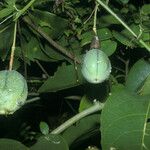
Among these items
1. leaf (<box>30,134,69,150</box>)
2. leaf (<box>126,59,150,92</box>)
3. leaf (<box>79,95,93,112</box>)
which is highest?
leaf (<box>126,59,150,92</box>)

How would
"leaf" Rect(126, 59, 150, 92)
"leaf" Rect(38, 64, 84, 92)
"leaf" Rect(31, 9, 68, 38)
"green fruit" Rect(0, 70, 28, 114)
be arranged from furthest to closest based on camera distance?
1. "leaf" Rect(31, 9, 68, 38)
2. "leaf" Rect(126, 59, 150, 92)
3. "leaf" Rect(38, 64, 84, 92)
4. "green fruit" Rect(0, 70, 28, 114)

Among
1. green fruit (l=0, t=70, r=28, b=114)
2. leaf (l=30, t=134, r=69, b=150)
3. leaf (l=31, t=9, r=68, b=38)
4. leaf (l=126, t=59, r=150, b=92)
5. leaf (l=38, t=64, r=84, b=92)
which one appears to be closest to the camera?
green fruit (l=0, t=70, r=28, b=114)

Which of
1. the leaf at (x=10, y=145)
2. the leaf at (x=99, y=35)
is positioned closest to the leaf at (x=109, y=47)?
the leaf at (x=99, y=35)

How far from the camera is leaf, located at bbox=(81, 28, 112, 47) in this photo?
2.01 m

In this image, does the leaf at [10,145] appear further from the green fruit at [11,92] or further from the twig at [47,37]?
the twig at [47,37]

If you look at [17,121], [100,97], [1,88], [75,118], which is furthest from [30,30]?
[17,121]

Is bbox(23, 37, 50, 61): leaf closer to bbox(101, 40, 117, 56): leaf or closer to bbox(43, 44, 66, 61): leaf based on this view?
bbox(43, 44, 66, 61): leaf

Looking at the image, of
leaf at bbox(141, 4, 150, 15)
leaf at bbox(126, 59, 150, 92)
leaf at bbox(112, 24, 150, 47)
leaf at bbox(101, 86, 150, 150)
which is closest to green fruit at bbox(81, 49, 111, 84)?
leaf at bbox(101, 86, 150, 150)

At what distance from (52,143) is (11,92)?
37 cm

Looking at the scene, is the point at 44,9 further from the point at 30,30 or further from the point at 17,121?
the point at 17,121

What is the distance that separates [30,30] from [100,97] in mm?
501

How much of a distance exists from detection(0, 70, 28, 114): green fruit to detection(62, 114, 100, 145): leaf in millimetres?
623

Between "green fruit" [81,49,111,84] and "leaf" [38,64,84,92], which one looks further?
"leaf" [38,64,84,92]

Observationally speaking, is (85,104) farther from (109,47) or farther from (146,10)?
(146,10)
